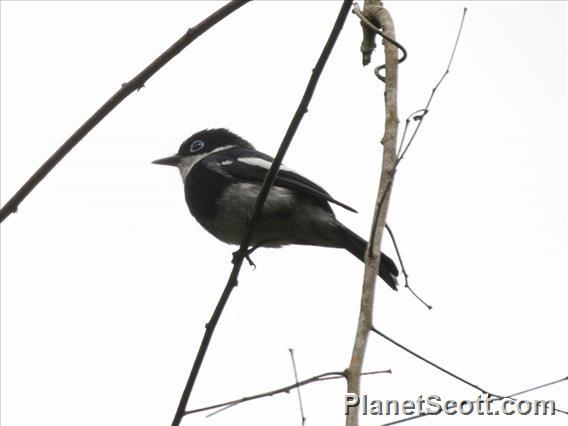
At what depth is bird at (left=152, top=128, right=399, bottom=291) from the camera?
17.3 feet

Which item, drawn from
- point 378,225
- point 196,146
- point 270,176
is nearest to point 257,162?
point 196,146

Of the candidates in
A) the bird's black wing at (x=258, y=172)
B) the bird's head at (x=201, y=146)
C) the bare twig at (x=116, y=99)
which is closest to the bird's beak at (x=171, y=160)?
the bird's head at (x=201, y=146)

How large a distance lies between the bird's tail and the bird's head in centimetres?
139

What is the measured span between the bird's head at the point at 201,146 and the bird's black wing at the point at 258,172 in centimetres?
44

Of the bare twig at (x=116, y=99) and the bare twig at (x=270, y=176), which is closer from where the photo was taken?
the bare twig at (x=116, y=99)

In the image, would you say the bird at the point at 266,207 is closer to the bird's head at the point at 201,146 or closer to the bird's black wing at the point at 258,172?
the bird's black wing at the point at 258,172

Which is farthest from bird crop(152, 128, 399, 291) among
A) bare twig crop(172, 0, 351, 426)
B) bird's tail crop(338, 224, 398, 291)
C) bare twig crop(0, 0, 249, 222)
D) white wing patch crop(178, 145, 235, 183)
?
bare twig crop(0, 0, 249, 222)

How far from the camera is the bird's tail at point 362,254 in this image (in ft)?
16.6

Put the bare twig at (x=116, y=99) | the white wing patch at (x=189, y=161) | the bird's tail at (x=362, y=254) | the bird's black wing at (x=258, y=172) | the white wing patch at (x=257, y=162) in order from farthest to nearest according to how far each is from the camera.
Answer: the white wing patch at (x=189, y=161) < the white wing patch at (x=257, y=162) < the bird's black wing at (x=258, y=172) < the bird's tail at (x=362, y=254) < the bare twig at (x=116, y=99)

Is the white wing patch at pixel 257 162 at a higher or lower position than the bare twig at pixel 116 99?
higher

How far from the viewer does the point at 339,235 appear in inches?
215

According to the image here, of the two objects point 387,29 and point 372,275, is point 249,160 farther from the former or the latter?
point 372,275

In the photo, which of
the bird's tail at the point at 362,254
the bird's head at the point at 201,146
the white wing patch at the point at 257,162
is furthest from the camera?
the bird's head at the point at 201,146

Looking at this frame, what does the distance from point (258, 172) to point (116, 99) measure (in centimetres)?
293
